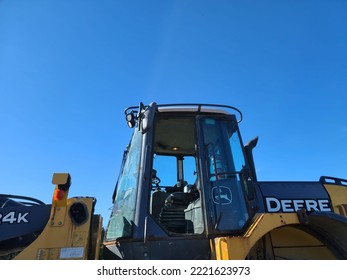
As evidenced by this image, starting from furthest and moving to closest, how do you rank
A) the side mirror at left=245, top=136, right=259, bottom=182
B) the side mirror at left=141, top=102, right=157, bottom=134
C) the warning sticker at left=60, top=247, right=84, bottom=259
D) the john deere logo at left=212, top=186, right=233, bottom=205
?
the side mirror at left=245, top=136, right=259, bottom=182 < the side mirror at left=141, top=102, right=157, bottom=134 < the john deere logo at left=212, top=186, right=233, bottom=205 < the warning sticker at left=60, top=247, right=84, bottom=259

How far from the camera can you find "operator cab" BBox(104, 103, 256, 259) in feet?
10.0

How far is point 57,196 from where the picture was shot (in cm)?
304

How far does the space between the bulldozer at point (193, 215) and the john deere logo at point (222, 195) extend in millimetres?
11

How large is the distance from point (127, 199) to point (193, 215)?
0.79 meters

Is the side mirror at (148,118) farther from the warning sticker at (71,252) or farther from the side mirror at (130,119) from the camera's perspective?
the warning sticker at (71,252)

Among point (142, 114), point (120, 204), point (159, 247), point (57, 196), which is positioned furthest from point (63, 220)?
point (142, 114)

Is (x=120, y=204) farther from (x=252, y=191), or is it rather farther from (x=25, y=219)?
(x=252, y=191)

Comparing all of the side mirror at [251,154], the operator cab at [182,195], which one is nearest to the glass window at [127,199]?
the operator cab at [182,195]

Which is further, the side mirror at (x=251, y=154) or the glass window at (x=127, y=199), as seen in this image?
the side mirror at (x=251, y=154)

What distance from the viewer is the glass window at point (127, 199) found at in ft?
10.5

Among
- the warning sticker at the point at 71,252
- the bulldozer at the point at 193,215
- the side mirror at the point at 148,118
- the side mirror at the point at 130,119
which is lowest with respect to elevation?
the warning sticker at the point at 71,252

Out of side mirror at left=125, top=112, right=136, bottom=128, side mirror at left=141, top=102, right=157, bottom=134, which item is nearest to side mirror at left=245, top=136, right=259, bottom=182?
side mirror at left=141, top=102, right=157, bottom=134

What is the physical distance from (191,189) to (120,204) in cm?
105

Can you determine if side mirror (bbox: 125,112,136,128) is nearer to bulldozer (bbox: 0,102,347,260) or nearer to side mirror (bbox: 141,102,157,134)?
bulldozer (bbox: 0,102,347,260)
